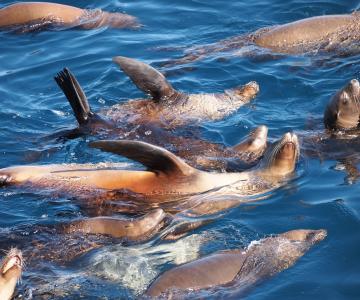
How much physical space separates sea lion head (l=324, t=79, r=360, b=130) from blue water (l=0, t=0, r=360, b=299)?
225 millimetres

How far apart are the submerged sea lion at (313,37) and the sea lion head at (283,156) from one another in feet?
10.5

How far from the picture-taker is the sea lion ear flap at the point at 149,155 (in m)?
6.79

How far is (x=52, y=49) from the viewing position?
1148 cm

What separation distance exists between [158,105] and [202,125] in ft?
1.75

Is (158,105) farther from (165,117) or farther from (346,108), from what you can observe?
(346,108)

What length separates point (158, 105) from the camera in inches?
360

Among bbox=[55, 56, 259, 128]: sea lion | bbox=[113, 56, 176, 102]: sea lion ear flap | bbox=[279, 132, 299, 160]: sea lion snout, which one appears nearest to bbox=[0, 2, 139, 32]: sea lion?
bbox=[55, 56, 259, 128]: sea lion

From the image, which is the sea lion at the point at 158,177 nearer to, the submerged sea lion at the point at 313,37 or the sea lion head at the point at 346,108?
the sea lion head at the point at 346,108

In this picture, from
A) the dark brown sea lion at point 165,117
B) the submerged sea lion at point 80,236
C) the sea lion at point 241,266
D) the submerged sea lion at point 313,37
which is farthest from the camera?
the submerged sea lion at point 313,37

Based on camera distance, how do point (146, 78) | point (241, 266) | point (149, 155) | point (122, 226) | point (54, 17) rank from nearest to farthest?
point (241, 266) < point (122, 226) < point (149, 155) < point (146, 78) < point (54, 17)

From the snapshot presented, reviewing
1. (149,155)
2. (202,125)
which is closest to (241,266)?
(149,155)

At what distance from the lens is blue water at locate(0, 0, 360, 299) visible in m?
5.99

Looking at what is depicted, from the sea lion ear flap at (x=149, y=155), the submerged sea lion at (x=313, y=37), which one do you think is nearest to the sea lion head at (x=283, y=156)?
the sea lion ear flap at (x=149, y=155)

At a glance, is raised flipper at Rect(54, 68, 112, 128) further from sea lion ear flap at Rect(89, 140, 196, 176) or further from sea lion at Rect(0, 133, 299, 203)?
sea lion ear flap at Rect(89, 140, 196, 176)
